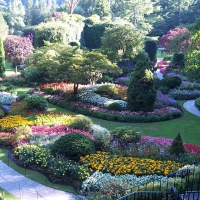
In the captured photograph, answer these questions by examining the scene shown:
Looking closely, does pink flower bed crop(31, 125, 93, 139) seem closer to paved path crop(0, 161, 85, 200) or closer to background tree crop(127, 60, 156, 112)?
paved path crop(0, 161, 85, 200)

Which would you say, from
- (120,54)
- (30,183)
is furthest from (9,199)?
(120,54)

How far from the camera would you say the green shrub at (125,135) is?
46.9ft

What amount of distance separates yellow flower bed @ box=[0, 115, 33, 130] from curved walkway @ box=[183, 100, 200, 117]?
10.6 m

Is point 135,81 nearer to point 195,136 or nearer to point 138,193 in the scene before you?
point 195,136

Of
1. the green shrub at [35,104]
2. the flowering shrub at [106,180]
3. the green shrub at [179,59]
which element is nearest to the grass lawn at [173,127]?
the green shrub at [35,104]

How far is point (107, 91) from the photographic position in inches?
915

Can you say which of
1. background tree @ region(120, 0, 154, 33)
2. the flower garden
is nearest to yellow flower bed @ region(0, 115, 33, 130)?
the flower garden

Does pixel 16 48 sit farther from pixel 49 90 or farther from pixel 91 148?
pixel 91 148

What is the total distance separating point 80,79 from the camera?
22.2 metres

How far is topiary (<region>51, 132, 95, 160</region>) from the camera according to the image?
12.4 metres

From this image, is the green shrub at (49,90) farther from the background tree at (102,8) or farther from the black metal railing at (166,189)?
the background tree at (102,8)

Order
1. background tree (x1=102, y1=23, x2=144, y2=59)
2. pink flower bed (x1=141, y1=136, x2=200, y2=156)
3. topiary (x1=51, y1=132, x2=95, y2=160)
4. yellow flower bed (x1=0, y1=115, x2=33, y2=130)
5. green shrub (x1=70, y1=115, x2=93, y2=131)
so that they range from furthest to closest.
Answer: background tree (x1=102, y1=23, x2=144, y2=59) → yellow flower bed (x1=0, y1=115, x2=33, y2=130) → green shrub (x1=70, y1=115, x2=93, y2=131) → pink flower bed (x1=141, y1=136, x2=200, y2=156) → topiary (x1=51, y1=132, x2=95, y2=160)

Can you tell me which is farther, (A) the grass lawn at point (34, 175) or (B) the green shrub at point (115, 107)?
(B) the green shrub at point (115, 107)

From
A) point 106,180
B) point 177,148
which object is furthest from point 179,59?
point 106,180
